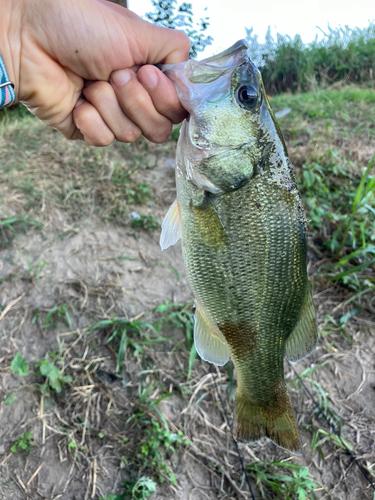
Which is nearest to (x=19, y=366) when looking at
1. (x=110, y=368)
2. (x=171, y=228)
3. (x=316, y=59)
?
(x=110, y=368)

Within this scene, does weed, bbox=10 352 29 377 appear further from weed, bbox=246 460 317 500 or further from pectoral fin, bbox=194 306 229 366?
weed, bbox=246 460 317 500

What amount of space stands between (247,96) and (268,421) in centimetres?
149

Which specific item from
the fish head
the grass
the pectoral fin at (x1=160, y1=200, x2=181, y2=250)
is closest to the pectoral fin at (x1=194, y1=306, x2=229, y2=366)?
the pectoral fin at (x1=160, y1=200, x2=181, y2=250)

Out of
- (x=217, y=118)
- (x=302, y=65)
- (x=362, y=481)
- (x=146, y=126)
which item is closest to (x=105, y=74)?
(x=146, y=126)

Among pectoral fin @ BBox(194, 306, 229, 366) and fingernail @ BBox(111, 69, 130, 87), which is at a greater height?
fingernail @ BBox(111, 69, 130, 87)

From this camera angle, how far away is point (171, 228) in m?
1.47

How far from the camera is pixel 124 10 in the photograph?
1.48 meters

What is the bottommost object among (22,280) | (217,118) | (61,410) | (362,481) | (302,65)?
(362,481)

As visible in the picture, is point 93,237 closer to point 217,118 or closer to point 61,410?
point 61,410

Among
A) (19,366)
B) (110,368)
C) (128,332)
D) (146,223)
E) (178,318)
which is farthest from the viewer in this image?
(146,223)

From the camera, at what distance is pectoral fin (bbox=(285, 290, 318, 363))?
4.99ft

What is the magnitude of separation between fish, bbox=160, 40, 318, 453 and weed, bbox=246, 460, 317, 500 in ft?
2.43

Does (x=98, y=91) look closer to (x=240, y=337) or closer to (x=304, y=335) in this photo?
(x=240, y=337)

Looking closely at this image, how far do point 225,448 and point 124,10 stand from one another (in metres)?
2.62
